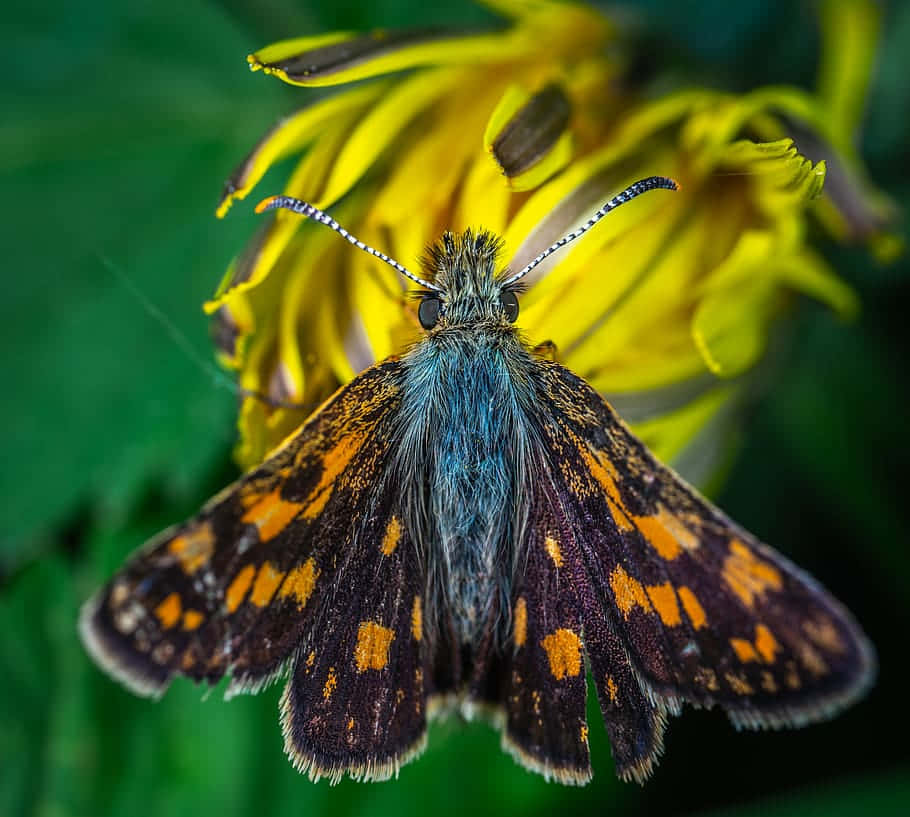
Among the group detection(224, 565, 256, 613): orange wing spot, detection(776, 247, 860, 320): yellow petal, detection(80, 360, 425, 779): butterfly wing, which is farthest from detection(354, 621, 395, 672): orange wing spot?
detection(776, 247, 860, 320): yellow petal

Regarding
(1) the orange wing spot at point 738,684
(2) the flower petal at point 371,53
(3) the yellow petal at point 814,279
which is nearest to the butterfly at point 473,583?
(1) the orange wing spot at point 738,684

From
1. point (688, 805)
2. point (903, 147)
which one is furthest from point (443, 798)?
point (903, 147)

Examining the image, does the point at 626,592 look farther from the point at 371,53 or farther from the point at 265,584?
the point at 371,53

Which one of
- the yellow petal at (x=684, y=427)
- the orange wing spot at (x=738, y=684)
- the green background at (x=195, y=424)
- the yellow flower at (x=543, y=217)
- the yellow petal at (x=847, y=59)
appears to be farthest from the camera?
the green background at (x=195, y=424)

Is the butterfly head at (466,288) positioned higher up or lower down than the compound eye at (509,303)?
higher up

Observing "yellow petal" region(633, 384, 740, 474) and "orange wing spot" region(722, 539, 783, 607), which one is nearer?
"orange wing spot" region(722, 539, 783, 607)

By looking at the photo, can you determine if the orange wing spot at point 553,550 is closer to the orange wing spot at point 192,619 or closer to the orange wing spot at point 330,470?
the orange wing spot at point 330,470

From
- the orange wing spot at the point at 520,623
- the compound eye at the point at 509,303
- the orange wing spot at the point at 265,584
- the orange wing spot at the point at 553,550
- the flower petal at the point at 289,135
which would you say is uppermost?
the flower petal at the point at 289,135

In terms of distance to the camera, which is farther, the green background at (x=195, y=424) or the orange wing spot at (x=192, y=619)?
the green background at (x=195, y=424)

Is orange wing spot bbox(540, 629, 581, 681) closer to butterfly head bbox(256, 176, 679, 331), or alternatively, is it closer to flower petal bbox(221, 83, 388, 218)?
butterfly head bbox(256, 176, 679, 331)
